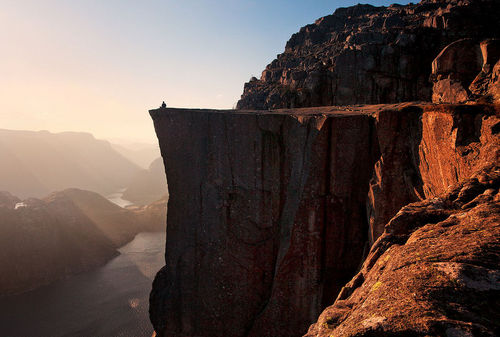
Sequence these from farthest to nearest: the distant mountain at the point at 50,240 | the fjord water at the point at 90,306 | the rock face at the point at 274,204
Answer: the distant mountain at the point at 50,240 → the fjord water at the point at 90,306 → the rock face at the point at 274,204

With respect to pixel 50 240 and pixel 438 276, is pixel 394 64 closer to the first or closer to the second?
pixel 438 276

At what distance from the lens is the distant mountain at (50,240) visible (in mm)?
49250

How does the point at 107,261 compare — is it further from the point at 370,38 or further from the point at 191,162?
the point at 370,38

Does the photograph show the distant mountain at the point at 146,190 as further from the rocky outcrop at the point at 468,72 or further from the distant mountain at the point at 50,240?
the rocky outcrop at the point at 468,72

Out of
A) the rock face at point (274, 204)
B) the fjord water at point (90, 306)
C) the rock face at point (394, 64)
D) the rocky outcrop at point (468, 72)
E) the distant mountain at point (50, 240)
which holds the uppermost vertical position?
the rock face at point (394, 64)

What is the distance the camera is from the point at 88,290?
46.0 meters

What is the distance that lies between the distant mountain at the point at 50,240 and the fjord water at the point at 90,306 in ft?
11.5

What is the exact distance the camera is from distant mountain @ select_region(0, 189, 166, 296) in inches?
1939

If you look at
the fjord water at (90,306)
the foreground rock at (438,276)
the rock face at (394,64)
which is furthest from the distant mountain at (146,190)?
the foreground rock at (438,276)

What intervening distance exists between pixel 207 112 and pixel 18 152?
23553cm

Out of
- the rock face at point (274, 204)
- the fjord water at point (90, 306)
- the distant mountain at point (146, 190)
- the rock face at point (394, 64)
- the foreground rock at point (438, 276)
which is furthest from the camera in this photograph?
the distant mountain at point (146, 190)

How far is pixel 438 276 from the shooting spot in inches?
163

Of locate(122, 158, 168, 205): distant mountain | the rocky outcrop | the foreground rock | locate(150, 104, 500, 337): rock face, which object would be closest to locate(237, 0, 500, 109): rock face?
locate(150, 104, 500, 337): rock face

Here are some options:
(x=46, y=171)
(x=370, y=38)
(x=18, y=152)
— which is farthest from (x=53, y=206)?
(x=18, y=152)
